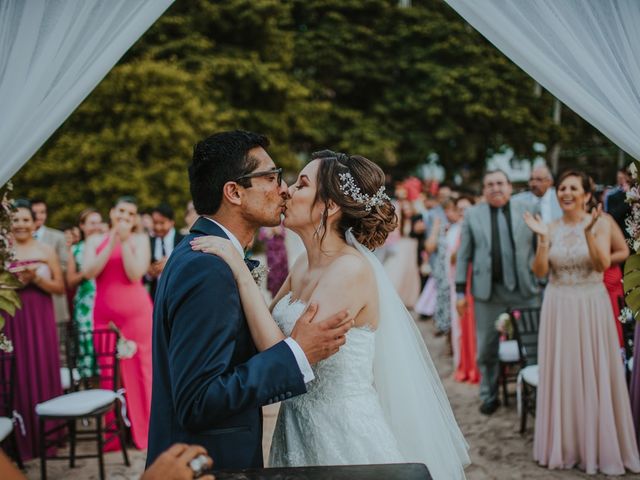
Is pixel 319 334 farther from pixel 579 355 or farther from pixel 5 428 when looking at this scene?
pixel 579 355

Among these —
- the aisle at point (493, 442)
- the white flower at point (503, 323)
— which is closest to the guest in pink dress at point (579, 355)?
the aisle at point (493, 442)

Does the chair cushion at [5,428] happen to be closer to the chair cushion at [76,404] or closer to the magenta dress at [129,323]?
the chair cushion at [76,404]

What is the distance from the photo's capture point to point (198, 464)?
1708mm

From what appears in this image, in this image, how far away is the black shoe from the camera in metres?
6.06

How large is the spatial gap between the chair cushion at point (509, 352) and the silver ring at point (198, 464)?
4750 millimetres

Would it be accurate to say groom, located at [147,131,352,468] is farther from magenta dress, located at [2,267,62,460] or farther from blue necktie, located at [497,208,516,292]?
blue necktie, located at [497,208,516,292]

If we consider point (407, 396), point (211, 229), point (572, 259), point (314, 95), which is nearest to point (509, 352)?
point (572, 259)

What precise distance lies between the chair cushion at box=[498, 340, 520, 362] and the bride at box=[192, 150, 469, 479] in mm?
3288

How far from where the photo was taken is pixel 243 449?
6.93ft

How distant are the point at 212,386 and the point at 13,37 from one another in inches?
77.5

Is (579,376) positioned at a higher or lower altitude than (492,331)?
lower

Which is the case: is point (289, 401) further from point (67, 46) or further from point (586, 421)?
point (586, 421)

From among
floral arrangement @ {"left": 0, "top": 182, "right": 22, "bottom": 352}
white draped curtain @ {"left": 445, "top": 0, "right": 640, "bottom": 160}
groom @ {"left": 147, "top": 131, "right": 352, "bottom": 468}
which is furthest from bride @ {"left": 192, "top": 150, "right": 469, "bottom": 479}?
floral arrangement @ {"left": 0, "top": 182, "right": 22, "bottom": 352}

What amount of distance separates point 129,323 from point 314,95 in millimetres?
18508
